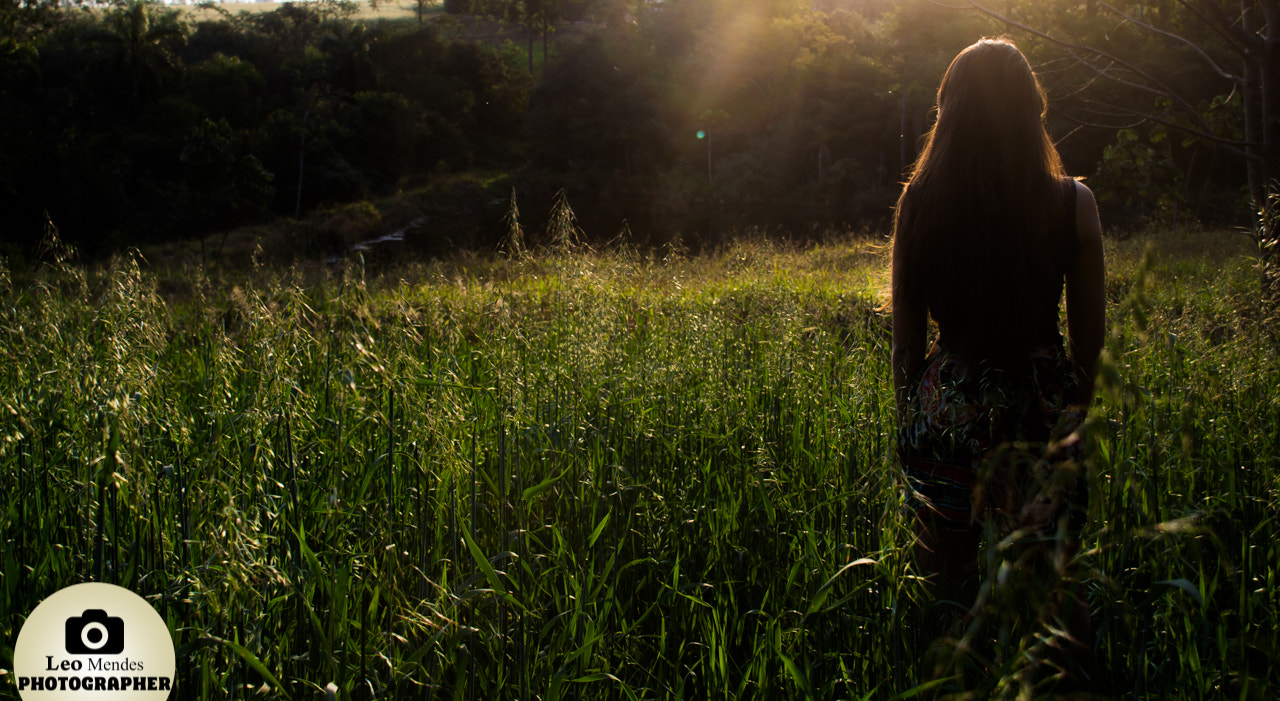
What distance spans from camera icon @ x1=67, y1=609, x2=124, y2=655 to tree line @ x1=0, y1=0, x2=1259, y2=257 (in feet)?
102

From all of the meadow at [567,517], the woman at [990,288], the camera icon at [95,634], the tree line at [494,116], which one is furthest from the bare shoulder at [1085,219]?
the tree line at [494,116]

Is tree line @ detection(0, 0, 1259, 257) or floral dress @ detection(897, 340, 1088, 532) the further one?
tree line @ detection(0, 0, 1259, 257)

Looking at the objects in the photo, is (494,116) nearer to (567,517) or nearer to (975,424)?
(567,517)

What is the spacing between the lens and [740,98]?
49.1 metres

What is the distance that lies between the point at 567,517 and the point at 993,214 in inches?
65.6

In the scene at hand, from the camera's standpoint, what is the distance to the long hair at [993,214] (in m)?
1.94

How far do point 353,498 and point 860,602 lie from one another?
1717 millimetres

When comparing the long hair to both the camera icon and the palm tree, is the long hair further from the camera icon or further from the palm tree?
the palm tree

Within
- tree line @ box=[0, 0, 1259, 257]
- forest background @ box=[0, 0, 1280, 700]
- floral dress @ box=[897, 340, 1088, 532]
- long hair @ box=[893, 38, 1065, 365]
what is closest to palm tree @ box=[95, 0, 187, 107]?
tree line @ box=[0, 0, 1259, 257]

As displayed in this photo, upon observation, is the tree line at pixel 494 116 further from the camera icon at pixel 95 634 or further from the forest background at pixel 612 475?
the camera icon at pixel 95 634

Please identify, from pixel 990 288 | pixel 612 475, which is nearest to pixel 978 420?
pixel 990 288

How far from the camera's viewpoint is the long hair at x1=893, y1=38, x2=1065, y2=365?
6.37 ft

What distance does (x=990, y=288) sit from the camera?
195cm

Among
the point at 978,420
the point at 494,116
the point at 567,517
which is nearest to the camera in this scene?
the point at 978,420
